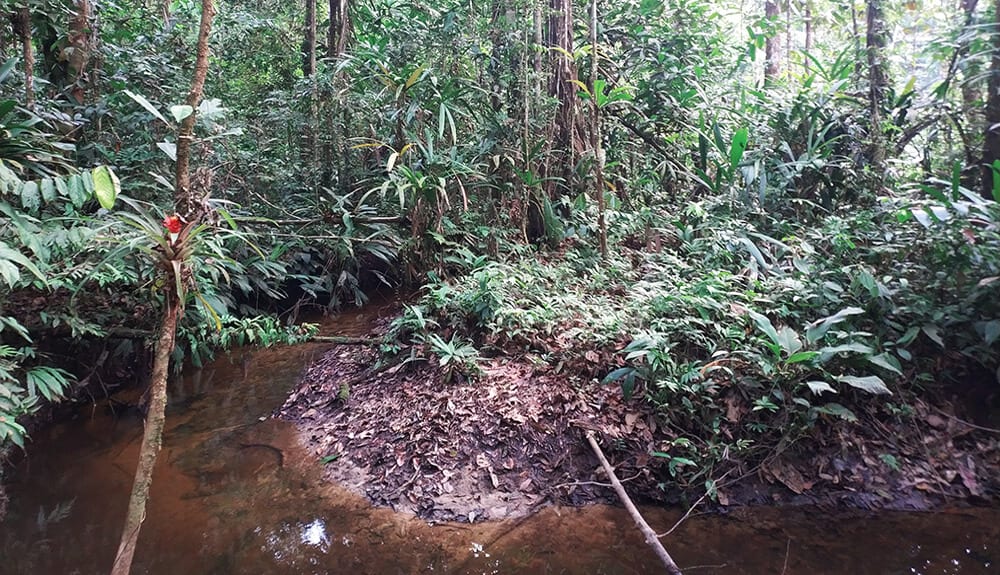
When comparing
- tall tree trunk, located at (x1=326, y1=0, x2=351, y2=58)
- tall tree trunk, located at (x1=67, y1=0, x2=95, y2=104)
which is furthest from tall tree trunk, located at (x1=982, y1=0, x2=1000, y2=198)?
tall tree trunk, located at (x1=67, y1=0, x2=95, y2=104)

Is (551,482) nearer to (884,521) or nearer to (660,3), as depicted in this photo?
(884,521)

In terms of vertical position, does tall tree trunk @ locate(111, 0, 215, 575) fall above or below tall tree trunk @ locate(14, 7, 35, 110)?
below

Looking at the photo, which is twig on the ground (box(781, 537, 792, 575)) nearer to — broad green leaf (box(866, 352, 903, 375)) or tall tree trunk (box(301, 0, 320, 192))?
broad green leaf (box(866, 352, 903, 375))

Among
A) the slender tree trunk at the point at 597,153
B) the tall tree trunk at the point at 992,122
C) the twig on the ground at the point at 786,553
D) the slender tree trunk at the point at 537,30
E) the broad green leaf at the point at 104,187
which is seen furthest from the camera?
the slender tree trunk at the point at 537,30

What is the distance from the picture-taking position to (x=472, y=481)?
338cm

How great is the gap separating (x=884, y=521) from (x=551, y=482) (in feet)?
6.27

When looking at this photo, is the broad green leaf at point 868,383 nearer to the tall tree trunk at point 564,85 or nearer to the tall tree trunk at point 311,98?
the tall tree trunk at point 564,85

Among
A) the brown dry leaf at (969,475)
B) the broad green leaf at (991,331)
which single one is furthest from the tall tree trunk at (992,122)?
the brown dry leaf at (969,475)

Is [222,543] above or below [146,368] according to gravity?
below

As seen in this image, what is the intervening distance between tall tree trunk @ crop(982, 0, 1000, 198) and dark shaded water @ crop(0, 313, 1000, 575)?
9.04 ft

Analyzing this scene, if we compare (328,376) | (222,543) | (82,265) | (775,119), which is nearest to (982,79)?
(775,119)

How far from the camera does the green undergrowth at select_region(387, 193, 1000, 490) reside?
10.8 ft

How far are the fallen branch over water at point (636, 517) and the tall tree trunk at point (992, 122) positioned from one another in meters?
3.81

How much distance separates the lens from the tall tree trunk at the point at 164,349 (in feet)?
6.72
